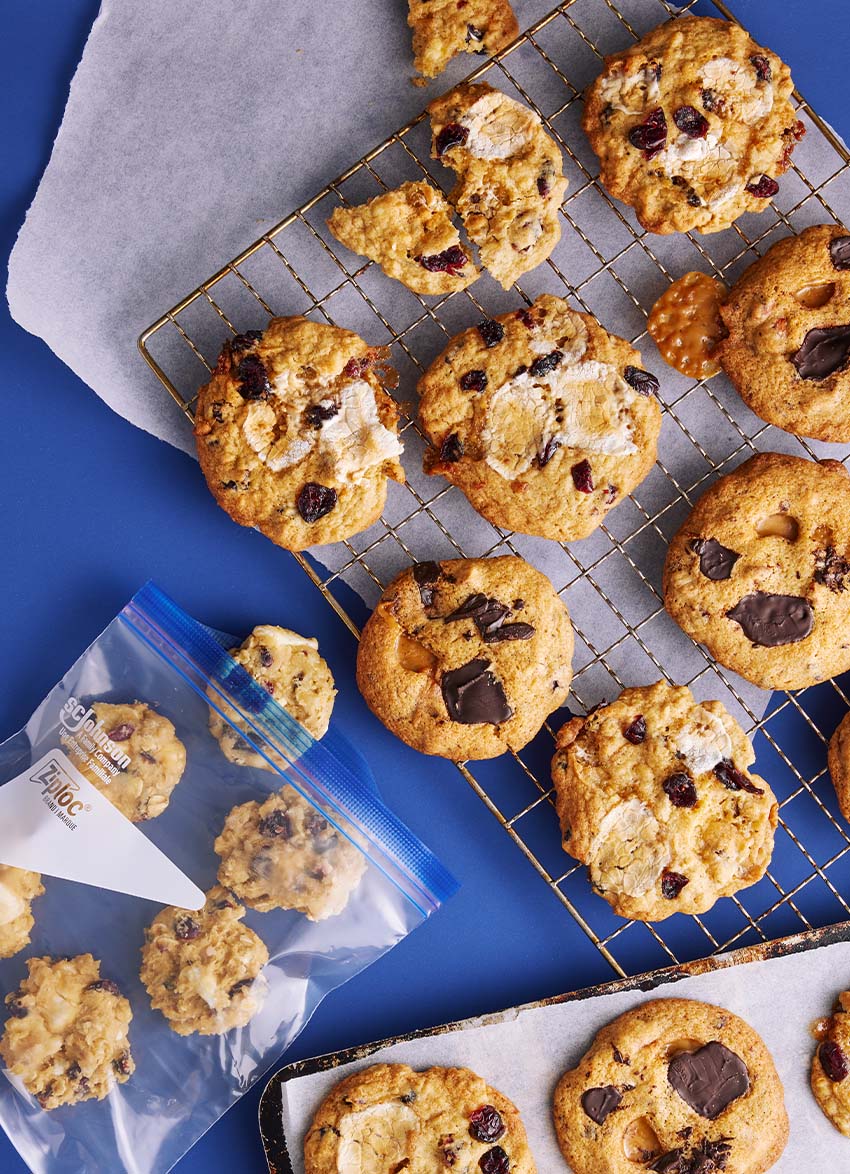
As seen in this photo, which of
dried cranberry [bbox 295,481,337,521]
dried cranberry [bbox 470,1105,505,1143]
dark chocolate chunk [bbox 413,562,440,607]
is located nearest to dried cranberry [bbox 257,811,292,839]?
dark chocolate chunk [bbox 413,562,440,607]

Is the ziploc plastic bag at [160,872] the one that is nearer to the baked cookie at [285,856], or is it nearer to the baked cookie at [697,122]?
the baked cookie at [285,856]

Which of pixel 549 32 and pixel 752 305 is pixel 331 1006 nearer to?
pixel 752 305

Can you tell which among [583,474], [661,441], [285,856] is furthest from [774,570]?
[285,856]

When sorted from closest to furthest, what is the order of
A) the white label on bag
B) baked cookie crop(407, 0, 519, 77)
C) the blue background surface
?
the white label on bag, baked cookie crop(407, 0, 519, 77), the blue background surface

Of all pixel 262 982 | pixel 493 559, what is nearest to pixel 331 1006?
pixel 262 982

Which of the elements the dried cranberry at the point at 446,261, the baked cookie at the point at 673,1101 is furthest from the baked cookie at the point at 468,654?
the baked cookie at the point at 673,1101

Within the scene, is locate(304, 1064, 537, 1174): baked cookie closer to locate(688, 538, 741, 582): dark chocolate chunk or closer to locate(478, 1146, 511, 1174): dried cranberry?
locate(478, 1146, 511, 1174): dried cranberry
